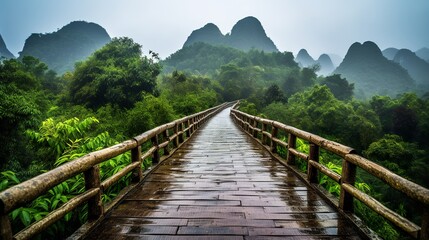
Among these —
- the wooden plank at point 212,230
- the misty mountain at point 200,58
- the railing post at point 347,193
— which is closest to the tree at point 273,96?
the railing post at point 347,193

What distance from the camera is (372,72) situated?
13112 cm

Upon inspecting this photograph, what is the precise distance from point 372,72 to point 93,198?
509ft

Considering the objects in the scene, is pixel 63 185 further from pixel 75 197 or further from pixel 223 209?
pixel 223 209

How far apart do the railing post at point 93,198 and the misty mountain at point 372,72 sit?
125 meters

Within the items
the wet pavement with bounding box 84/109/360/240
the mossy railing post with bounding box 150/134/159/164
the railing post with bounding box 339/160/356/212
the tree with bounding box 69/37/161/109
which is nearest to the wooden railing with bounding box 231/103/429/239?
the railing post with bounding box 339/160/356/212

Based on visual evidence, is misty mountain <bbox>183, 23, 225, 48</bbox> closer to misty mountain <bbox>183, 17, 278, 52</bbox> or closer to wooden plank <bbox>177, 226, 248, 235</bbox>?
misty mountain <bbox>183, 17, 278, 52</bbox>

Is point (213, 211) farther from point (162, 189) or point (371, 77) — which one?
point (371, 77)

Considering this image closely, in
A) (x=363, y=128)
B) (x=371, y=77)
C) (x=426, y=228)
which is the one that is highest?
(x=371, y=77)

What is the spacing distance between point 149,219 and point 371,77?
Result: 15233 cm

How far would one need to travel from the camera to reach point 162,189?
3762mm

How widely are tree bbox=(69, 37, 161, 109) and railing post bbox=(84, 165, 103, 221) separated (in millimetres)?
21713

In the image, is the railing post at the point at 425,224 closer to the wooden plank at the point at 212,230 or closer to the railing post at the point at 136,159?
the wooden plank at the point at 212,230

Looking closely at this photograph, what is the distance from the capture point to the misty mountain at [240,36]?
16338cm

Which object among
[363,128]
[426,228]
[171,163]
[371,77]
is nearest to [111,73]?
[171,163]
